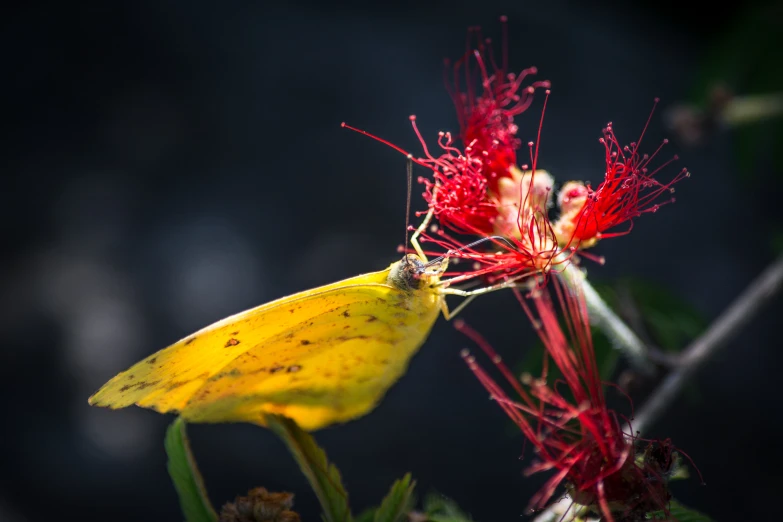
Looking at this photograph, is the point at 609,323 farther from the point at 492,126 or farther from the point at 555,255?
the point at 492,126

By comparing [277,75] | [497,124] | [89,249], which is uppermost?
[277,75]

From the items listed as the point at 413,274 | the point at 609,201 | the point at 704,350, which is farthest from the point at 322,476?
the point at 704,350

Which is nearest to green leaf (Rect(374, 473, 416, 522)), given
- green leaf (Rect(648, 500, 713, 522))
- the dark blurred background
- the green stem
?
green leaf (Rect(648, 500, 713, 522))

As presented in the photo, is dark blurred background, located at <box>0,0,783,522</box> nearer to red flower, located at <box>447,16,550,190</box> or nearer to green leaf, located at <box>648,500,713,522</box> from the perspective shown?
red flower, located at <box>447,16,550,190</box>

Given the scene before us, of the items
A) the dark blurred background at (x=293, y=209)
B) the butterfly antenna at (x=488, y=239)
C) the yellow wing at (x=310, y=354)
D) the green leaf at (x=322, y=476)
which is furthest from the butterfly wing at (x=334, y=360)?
the dark blurred background at (x=293, y=209)

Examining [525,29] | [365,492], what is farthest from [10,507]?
[525,29]

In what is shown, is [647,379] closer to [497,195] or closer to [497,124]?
[497,195]

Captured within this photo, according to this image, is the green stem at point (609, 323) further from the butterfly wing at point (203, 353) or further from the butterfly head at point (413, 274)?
the butterfly wing at point (203, 353)
